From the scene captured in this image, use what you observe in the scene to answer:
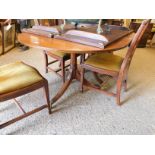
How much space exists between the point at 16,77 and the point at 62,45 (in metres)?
0.51

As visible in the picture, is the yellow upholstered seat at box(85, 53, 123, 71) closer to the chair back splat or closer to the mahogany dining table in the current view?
the chair back splat

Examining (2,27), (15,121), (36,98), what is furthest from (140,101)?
(2,27)

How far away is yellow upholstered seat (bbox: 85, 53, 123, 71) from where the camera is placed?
182cm

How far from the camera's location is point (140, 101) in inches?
78.2

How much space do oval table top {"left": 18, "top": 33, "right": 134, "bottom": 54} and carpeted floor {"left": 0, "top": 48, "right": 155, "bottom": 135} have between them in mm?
716

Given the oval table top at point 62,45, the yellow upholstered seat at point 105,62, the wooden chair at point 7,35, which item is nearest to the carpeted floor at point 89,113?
the yellow upholstered seat at point 105,62

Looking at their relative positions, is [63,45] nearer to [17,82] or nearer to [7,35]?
[17,82]

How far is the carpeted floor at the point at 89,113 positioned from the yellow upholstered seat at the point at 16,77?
445 millimetres

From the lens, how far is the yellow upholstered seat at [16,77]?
1.39 m

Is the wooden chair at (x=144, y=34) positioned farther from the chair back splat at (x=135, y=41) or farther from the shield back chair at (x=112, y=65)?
the chair back splat at (x=135, y=41)

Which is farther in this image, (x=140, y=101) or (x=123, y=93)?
(x=123, y=93)

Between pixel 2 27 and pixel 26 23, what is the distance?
538mm

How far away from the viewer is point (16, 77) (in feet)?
4.89
